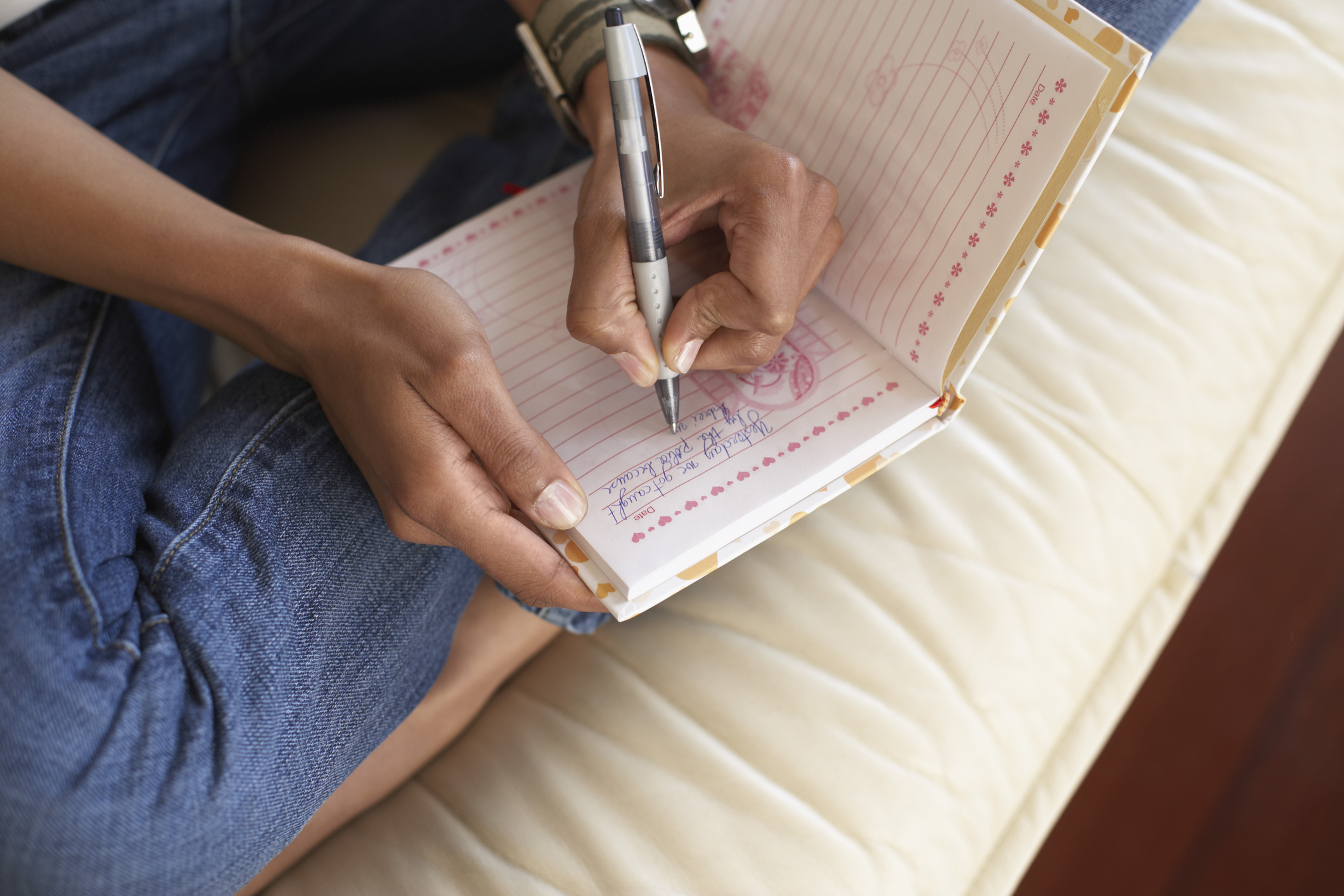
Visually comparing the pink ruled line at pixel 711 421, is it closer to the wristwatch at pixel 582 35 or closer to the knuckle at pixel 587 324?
the knuckle at pixel 587 324

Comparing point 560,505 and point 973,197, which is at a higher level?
point 973,197

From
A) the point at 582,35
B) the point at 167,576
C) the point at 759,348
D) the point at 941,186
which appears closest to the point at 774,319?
the point at 759,348

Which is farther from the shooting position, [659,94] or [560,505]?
[659,94]

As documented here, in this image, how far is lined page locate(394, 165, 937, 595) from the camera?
0.50 m

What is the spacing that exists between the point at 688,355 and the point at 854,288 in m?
0.14

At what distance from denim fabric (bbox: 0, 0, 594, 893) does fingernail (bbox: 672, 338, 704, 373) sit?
0.24 m

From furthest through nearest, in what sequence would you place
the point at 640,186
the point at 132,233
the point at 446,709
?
the point at 446,709 < the point at 132,233 < the point at 640,186

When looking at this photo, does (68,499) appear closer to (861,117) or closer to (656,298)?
(656,298)

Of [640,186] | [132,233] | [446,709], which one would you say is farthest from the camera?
[446,709]

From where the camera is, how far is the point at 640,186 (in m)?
0.48

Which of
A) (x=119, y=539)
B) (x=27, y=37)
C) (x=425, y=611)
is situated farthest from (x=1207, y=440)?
(x=27, y=37)

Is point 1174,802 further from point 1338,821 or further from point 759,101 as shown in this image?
point 759,101

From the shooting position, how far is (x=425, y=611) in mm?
615

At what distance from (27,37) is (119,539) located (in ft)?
1.43
